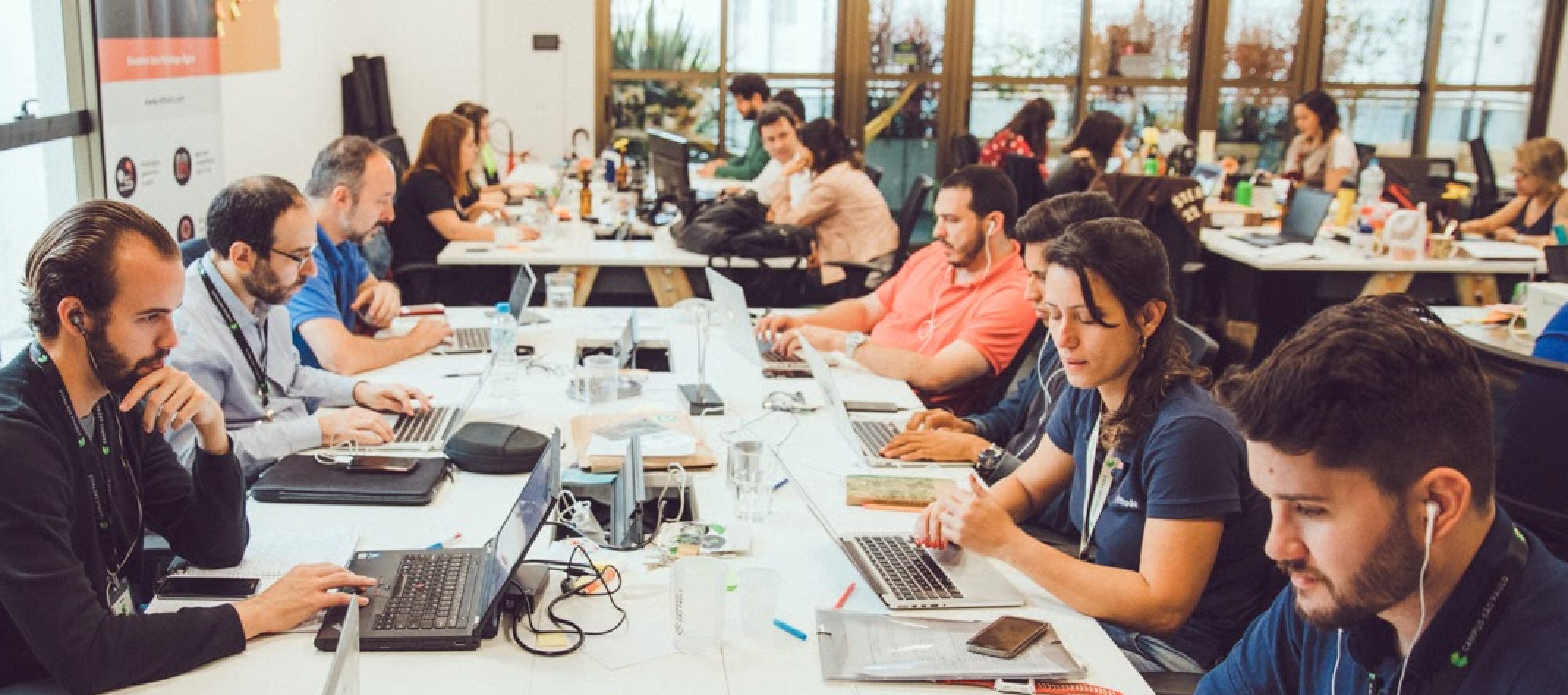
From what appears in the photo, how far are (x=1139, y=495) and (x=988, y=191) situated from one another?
1.63 m

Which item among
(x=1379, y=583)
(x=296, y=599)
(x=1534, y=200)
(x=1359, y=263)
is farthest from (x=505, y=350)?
(x=1534, y=200)

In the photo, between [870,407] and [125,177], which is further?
[125,177]

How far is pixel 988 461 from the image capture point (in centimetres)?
278

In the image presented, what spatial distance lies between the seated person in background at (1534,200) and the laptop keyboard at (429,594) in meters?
5.75

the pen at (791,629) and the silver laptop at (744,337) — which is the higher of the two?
the silver laptop at (744,337)

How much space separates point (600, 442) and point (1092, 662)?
3.90 ft

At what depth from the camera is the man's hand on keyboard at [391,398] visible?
9.75 feet

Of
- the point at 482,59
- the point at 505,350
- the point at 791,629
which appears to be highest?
the point at 482,59

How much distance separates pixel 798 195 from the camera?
20.1 feet

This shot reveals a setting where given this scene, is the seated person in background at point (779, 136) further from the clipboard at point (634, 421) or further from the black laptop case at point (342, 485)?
the black laptop case at point (342, 485)

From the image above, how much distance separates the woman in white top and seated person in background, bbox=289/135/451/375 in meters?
5.90

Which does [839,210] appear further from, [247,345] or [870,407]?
[247,345]

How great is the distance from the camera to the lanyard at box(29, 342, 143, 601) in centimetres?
181

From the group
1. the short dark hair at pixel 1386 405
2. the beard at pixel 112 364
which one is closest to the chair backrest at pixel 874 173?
the beard at pixel 112 364
